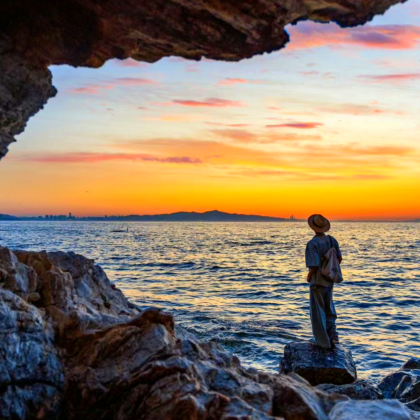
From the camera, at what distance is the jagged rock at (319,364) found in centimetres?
895

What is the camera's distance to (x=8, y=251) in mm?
6570

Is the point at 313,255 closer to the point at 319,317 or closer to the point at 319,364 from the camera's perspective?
the point at 319,317

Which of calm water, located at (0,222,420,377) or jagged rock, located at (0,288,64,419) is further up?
jagged rock, located at (0,288,64,419)

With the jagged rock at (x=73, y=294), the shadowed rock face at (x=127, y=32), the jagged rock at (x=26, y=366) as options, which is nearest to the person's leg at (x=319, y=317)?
the jagged rock at (x=73, y=294)

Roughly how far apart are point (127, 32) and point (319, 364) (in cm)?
674

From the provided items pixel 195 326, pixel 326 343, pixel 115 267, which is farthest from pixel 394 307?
pixel 115 267

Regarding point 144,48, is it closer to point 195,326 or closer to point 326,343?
point 326,343

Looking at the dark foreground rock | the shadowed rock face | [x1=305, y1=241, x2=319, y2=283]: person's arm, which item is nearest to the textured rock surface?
the dark foreground rock

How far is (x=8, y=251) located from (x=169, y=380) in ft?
9.75

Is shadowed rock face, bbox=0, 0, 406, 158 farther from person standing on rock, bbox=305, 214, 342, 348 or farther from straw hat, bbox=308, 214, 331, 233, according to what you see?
person standing on rock, bbox=305, 214, 342, 348

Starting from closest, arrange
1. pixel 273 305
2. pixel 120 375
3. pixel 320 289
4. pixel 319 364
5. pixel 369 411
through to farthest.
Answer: pixel 369 411 < pixel 120 375 < pixel 319 364 < pixel 320 289 < pixel 273 305

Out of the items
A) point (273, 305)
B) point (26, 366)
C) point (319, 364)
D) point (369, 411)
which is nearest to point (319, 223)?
point (319, 364)

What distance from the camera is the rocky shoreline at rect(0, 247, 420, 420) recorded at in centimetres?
493

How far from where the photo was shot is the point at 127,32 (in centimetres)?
785
